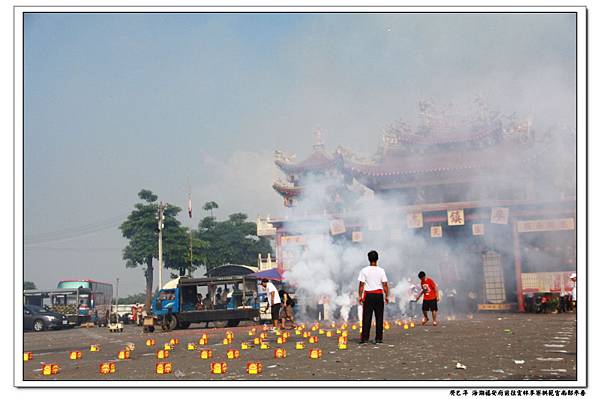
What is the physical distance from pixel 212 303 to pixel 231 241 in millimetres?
44938

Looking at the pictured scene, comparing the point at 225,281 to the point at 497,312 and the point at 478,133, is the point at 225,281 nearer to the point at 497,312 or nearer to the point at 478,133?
the point at 497,312

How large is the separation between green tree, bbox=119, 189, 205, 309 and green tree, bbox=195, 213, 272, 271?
726cm

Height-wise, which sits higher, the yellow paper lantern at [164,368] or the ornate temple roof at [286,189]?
the ornate temple roof at [286,189]

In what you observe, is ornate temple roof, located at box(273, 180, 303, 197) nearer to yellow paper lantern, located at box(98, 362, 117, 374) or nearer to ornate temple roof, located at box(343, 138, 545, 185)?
ornate temple roof, located at box(343, 138, 545, 185)

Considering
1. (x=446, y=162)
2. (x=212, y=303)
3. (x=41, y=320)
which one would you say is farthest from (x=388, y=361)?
(x=41, y=320)

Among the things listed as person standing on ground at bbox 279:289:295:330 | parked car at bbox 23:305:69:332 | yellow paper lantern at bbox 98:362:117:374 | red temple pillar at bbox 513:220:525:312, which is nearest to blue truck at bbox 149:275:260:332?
person standing on ground at bbox 279:289:295:330

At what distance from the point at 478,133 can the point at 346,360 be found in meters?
26.4

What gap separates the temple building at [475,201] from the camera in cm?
3183

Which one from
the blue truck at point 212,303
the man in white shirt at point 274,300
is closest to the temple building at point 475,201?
the blue truck at point 212,303

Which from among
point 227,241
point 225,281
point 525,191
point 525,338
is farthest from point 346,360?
point 227,241

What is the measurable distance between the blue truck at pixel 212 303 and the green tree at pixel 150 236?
26.4m

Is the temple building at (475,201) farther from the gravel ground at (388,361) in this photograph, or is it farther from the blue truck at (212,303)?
the gravel ground at (388,361)

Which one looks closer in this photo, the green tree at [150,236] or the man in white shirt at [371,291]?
the man in white shirt at [371,291]

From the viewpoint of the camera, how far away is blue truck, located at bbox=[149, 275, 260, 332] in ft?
82.5
